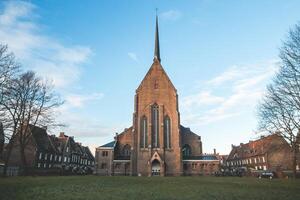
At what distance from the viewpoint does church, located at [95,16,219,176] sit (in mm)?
51938

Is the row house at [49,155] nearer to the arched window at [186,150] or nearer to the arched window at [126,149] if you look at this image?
the arched window at [126,149]

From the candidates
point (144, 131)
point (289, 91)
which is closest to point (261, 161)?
point (144, 131)

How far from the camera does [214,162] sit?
5597cm

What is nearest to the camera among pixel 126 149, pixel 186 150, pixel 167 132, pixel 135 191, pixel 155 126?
pixel 135 191

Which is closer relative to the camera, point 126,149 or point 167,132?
point 167,132

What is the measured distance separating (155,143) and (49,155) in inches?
1208

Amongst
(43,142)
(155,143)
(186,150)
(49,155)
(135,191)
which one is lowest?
(135,191)

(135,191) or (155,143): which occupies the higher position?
(155,143)

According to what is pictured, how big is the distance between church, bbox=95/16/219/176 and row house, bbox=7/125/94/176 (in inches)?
349

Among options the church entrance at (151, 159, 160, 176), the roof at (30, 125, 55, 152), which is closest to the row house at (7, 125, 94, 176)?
the roof at (30, 125, 55, 152)

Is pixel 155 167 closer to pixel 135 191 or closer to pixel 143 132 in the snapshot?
pixel 143 132

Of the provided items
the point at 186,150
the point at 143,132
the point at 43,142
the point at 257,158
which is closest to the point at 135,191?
the point at 143,132

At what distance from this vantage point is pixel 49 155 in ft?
222

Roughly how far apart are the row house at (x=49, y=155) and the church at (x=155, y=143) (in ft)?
29.1
